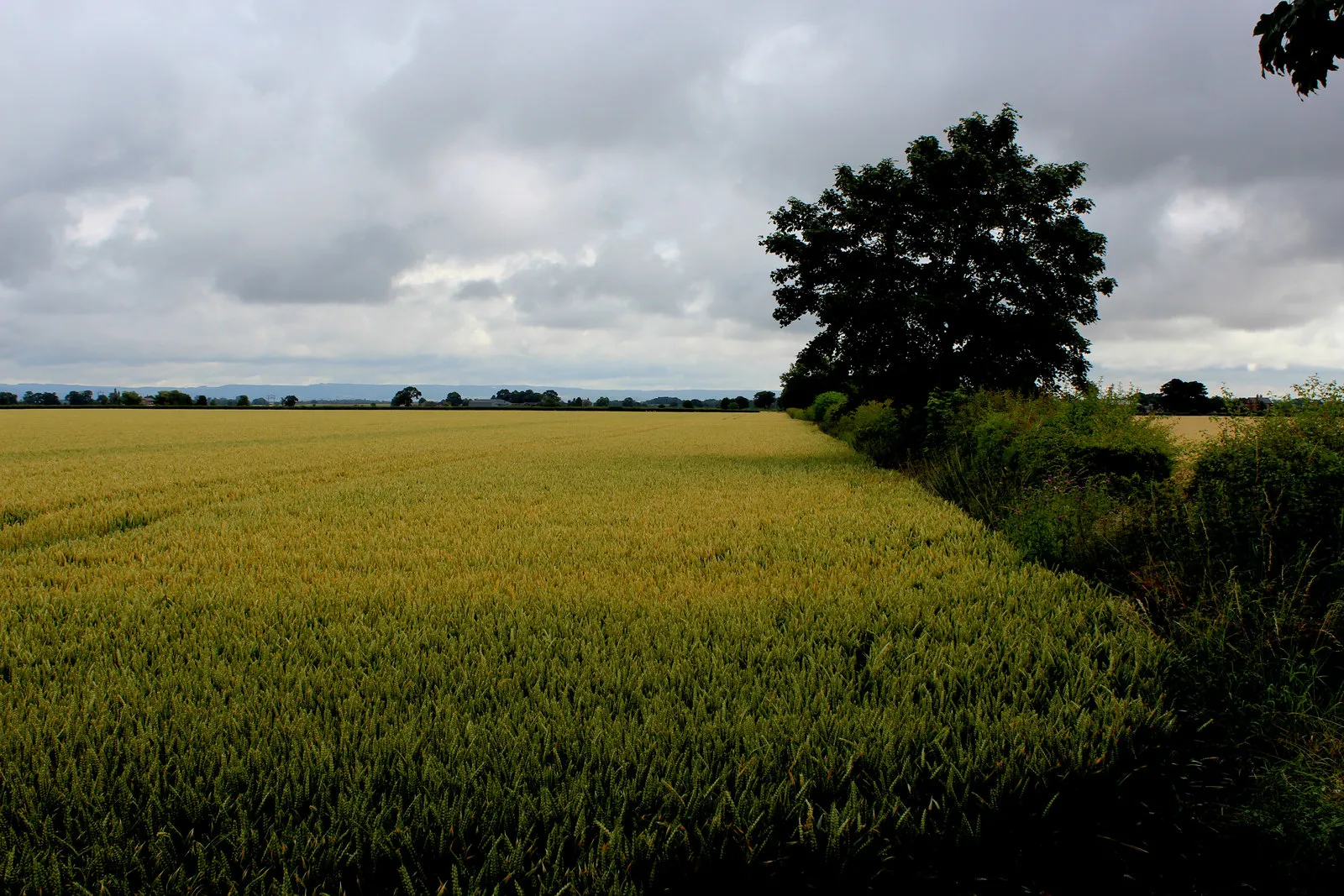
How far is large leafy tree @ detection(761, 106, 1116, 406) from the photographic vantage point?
16.4 metres

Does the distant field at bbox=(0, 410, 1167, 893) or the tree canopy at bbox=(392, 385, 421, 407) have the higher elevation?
the tree canopy at bbox=(392, 385, 421, 407)

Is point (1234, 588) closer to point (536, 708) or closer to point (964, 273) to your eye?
point (536, 708)

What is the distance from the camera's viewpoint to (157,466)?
53.3ft

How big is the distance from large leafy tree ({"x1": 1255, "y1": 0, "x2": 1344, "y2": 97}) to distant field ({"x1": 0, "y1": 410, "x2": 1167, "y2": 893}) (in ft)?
16.7

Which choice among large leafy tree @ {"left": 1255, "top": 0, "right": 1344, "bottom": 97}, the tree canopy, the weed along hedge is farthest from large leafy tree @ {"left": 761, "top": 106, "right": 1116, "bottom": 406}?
the tree canopy

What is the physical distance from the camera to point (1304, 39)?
5754mm

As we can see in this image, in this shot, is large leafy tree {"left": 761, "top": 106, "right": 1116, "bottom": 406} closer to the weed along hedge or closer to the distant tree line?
the weed along hedge

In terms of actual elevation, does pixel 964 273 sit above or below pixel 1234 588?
above

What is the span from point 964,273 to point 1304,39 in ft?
36.8

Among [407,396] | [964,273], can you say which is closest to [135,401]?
[407,396]

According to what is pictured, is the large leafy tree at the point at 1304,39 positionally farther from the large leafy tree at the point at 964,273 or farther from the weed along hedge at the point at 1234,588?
the large leafy tree at the point at 964,273

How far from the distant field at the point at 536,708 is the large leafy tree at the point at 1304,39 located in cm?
508

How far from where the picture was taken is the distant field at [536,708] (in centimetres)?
223

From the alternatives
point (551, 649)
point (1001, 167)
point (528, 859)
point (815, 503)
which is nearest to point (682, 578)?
point (551, 649)
